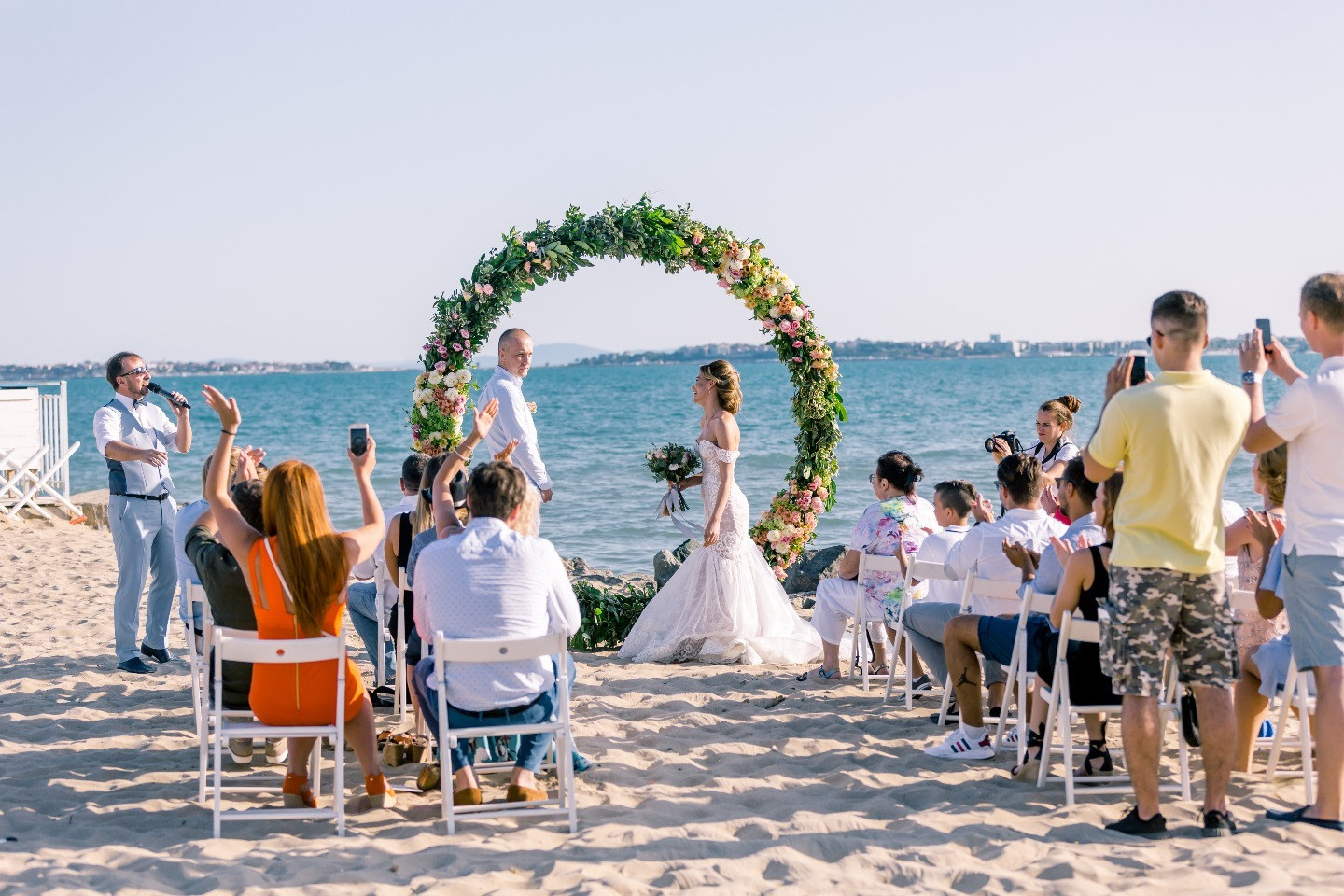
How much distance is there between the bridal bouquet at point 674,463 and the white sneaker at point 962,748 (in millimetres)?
3075

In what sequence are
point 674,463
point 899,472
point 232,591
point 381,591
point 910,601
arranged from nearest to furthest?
point 232,591 → point 381,591 → point 910,601 → point 899,472 → point 674,463

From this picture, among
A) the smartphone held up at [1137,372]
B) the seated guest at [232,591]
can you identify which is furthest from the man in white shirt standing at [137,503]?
the smartphone held up at [1137,372]

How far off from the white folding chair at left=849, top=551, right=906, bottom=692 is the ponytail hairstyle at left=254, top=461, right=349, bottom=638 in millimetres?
3246

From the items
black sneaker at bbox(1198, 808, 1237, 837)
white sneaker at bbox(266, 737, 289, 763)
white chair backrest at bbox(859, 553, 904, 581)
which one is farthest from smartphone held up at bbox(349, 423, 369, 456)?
black sneaker at bbox(1198, 808, 1237, 837)

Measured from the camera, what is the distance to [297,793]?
4.90 m

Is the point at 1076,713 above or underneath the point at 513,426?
underneath

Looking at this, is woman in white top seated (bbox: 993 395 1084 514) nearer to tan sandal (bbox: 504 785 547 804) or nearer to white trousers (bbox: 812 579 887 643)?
white trousers (bbox: 812 579 887 643)

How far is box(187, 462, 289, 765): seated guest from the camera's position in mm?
5199

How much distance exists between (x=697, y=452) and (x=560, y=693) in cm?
366

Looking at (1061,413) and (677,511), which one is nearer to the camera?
(1061,413)

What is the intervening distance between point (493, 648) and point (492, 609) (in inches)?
9.3

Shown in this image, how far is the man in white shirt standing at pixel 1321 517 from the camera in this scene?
4375 millimetres

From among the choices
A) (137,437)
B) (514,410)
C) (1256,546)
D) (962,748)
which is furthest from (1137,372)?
(137,437)

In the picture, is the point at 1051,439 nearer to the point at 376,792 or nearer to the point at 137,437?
the point at 376,792
